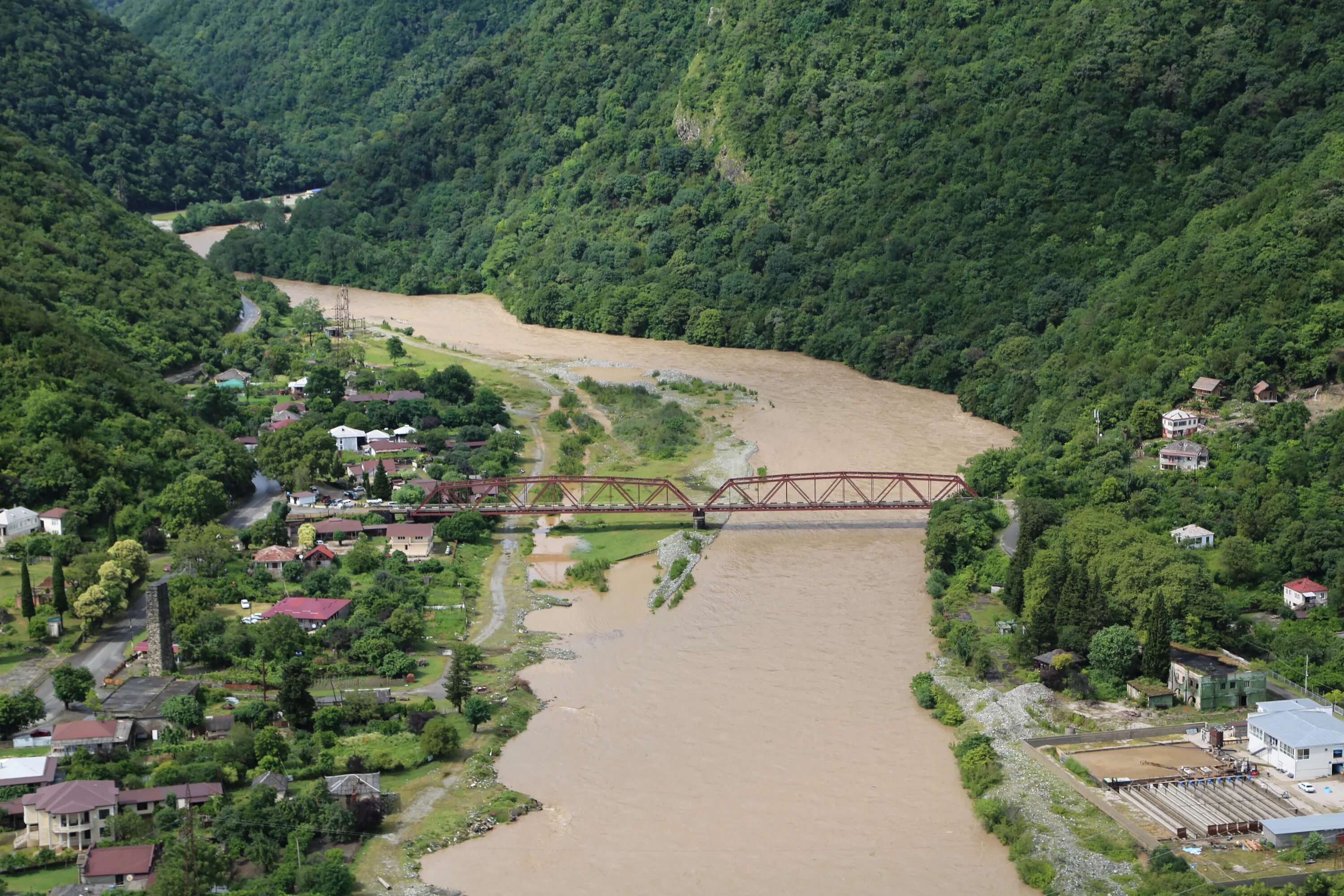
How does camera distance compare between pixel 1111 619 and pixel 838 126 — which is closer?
pixel 1111 619

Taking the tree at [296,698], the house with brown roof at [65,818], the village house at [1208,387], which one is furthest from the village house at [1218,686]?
the house with brown roof at [65,818]

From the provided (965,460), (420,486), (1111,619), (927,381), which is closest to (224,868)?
(1111,619)

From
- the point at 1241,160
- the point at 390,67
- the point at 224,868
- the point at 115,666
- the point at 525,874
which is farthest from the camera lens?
the point at 390,67

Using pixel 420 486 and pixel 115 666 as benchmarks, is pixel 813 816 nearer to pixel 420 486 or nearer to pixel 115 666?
pixel 115 666

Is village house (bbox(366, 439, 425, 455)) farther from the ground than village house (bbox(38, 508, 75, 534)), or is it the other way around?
village house (bbox(366, 439, 425, 455))

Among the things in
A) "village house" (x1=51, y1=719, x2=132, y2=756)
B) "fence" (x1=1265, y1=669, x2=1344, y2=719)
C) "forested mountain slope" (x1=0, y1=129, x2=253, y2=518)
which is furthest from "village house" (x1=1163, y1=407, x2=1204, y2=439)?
"village house" (x1=51, y1=719, x2=132, y2=756)

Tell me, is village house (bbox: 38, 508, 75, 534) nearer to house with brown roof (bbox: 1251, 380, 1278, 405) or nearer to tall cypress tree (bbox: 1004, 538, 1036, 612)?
tall cypress tree (bbox: 1004, 538, 1036, 612)

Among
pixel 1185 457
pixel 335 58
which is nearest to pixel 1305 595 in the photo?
pixel 1185 457
